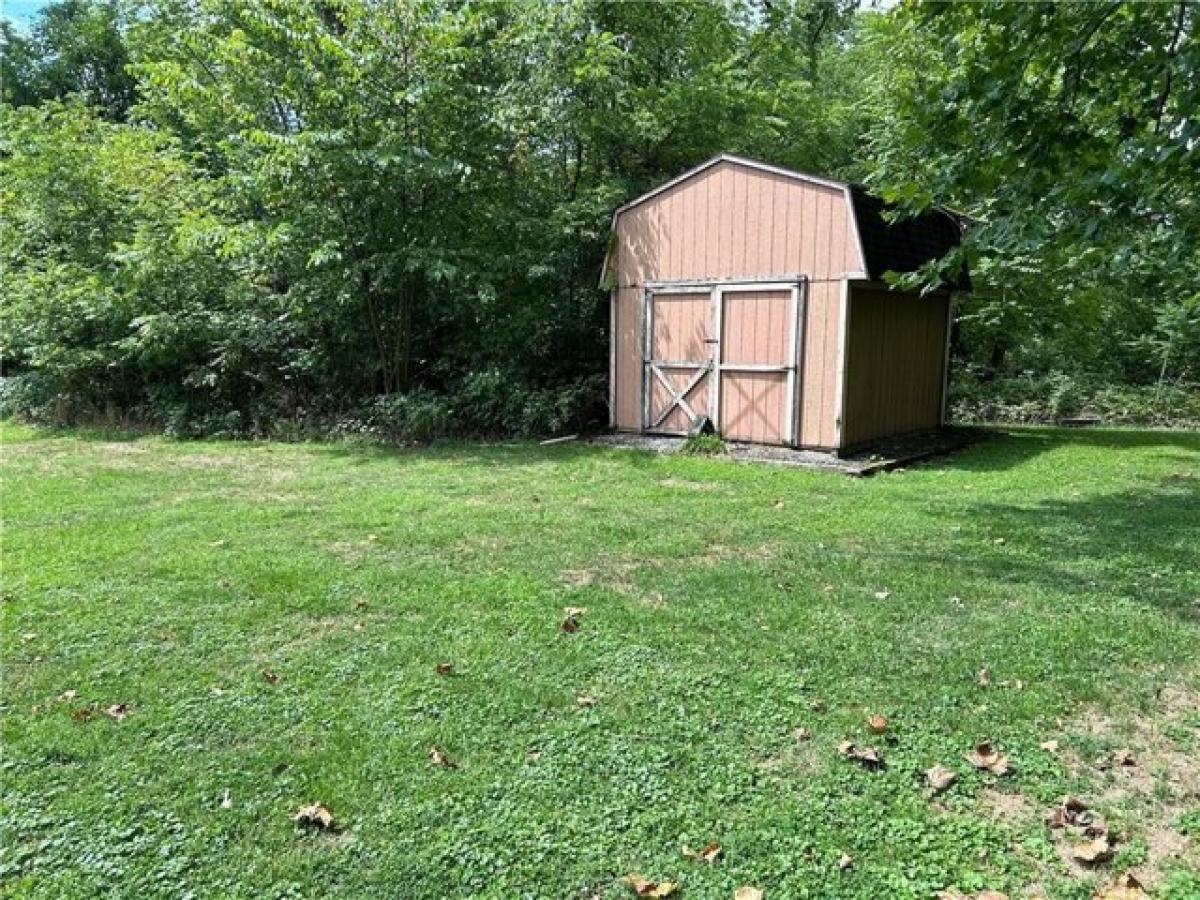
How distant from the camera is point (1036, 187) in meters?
4.65

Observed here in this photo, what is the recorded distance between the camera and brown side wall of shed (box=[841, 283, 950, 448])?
8688 mm

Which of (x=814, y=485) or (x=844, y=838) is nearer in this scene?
(x=844, y=838)

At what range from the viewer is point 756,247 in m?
8.82

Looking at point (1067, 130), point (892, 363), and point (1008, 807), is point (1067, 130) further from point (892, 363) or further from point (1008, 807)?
point (892, 363)

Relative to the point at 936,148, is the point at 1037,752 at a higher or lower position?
lower

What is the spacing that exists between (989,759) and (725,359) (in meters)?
6.88

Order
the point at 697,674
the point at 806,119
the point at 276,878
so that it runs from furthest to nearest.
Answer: the point at 806,119
the point at 697,674
the point at 276,878

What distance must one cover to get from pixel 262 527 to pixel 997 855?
4.60m

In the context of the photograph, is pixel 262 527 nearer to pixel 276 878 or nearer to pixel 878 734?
pixel 276 878

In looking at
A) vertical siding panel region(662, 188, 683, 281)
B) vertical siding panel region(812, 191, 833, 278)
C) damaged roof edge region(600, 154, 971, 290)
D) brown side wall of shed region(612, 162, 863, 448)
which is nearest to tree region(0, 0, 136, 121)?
brown side wall of shed region(612, 162, 863, 448)

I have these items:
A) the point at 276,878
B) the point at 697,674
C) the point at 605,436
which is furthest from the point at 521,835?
the point at 605,436

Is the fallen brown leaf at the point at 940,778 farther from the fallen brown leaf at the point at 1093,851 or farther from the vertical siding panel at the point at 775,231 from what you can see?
the vertical siding panel at the point at 775,231

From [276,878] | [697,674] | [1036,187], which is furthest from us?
[1036,187]

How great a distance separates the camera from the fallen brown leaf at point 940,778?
8.09 feet
